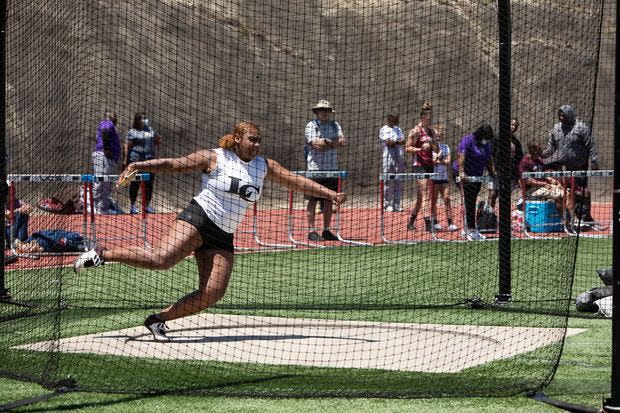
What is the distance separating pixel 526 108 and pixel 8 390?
17021mm

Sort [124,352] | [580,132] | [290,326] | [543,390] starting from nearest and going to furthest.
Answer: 1. [543,390]
2. [124,352]
3. [290,326]
4. [580,132]

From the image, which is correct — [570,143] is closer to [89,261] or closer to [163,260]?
[163,260]

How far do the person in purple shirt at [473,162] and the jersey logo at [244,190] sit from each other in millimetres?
9111

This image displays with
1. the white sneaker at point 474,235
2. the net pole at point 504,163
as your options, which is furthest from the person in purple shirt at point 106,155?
the net pole at point 504,163

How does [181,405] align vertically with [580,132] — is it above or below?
below

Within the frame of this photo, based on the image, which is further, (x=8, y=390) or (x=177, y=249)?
(x=177, y=249)

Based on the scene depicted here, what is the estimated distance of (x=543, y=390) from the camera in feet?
22.9

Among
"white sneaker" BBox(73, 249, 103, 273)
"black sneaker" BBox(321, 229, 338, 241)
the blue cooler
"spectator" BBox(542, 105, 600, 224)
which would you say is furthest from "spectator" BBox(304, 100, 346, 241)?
"white sneaker" BBox(73, 249, 103, 273)

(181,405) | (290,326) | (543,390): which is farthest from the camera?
(290,326)

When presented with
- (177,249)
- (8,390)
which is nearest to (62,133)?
(177,249)

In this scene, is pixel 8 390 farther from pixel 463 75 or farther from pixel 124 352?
pixel 463 75

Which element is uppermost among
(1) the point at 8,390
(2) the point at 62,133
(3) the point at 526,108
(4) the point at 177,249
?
→ (3) the point at 526,108

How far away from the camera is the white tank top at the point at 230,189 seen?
27.8ft

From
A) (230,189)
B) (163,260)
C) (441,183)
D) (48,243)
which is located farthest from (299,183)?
(441,183)
